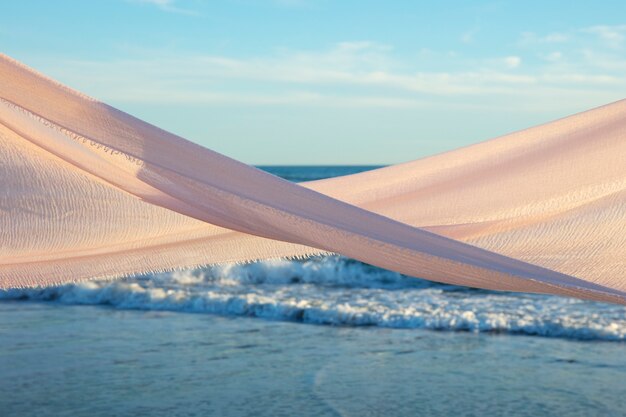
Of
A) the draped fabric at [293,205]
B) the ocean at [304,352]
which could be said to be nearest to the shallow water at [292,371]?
the ocean at [304,352]

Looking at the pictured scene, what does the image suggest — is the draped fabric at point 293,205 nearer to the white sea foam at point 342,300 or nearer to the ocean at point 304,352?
the ocean at point 304,352

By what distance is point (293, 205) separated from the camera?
1575mm

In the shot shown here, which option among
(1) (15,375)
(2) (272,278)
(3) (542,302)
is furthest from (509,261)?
(2) (272,278)

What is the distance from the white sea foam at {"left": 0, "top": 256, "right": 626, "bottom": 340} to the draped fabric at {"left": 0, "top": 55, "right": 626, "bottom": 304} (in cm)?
416

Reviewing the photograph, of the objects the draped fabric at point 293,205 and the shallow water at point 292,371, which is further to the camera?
the shallow water at point 292,371

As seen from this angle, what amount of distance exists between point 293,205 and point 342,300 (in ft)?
20.7

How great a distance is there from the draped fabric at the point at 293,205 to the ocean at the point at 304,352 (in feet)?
6.40

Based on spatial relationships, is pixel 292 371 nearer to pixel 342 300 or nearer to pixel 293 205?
pixel 342 300

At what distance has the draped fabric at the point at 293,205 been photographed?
1.56 m

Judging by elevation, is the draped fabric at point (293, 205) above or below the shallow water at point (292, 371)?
above

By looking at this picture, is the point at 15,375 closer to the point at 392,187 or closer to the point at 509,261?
the point at 392,187

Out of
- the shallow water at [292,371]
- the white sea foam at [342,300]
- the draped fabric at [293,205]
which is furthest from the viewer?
the white sea foam at [342,300]

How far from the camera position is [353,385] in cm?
449

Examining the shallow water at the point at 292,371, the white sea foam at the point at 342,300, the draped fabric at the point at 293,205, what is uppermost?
the draped fabric at the point at 293,205
